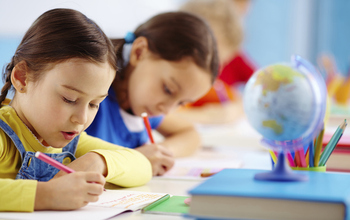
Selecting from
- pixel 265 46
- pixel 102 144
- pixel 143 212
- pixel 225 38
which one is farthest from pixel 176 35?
pixel 265 46

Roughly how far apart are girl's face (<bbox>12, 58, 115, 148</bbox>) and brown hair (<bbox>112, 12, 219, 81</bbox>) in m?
0.48

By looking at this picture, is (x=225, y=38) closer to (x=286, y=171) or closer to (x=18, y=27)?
(x=18, y=27)

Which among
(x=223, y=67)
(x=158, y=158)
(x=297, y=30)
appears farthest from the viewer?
(x=297, y=30)

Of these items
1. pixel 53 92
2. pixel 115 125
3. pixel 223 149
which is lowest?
pixel 223 149

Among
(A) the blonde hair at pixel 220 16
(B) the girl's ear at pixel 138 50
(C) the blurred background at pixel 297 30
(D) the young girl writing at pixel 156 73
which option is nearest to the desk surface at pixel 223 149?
(D) the young girl writing at pixel 156 73

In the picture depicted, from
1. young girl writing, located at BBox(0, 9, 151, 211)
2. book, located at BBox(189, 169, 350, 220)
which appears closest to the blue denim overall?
young girl writing, located at BBox(0, 9, 151, 211)

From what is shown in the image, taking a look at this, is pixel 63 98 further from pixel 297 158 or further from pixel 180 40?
pixel 180 40

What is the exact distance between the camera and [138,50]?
1258 millimetres

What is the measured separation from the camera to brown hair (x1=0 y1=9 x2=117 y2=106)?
2.35ft

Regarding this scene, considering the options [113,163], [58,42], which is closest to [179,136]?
[113,163]

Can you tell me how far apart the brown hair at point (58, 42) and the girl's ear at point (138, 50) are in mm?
482

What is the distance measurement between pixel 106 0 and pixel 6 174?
1.67 metres

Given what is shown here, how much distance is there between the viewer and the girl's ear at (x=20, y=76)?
740 mm

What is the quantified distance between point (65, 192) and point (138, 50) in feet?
2.38
